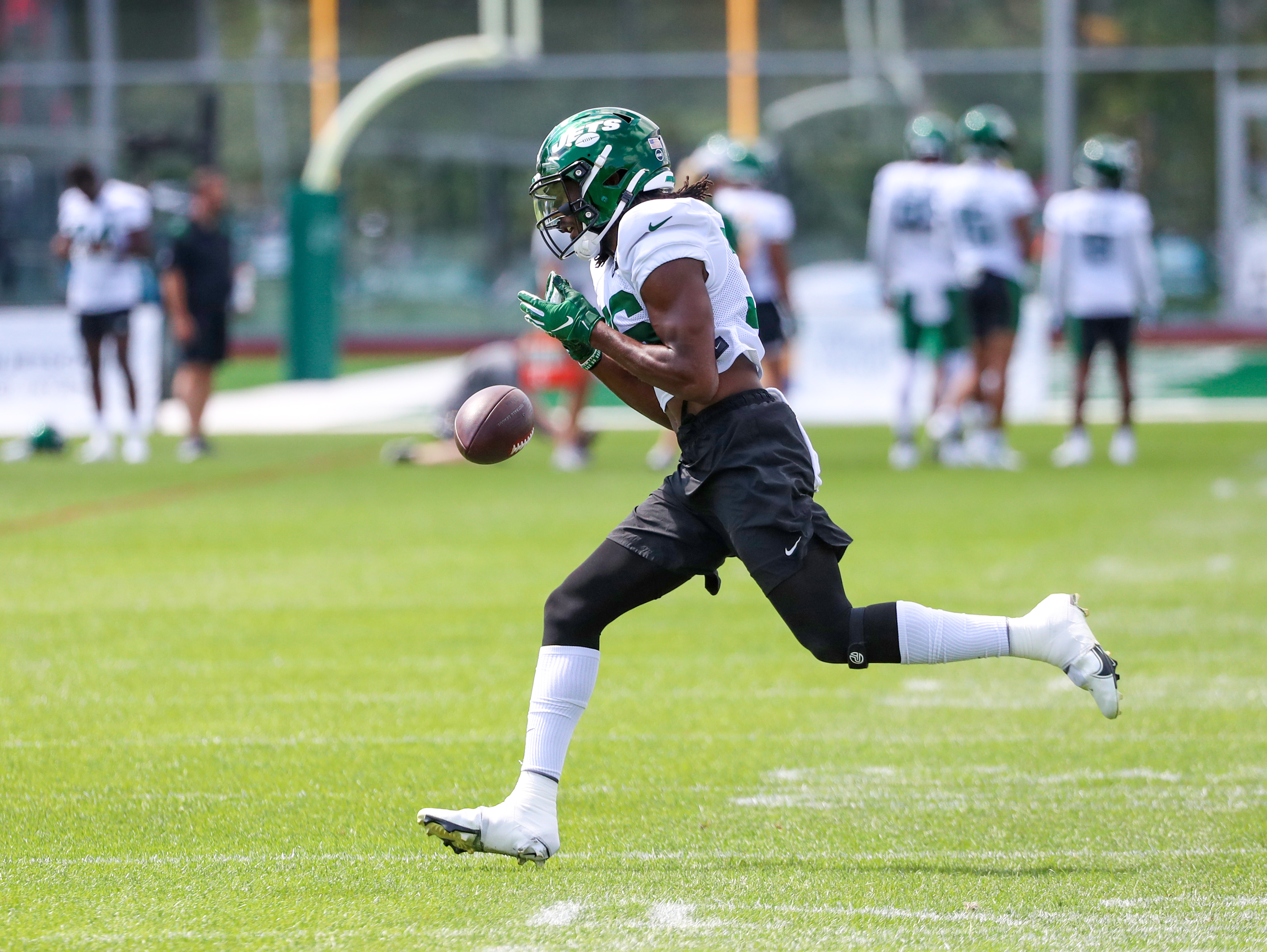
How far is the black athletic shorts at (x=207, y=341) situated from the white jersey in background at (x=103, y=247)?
0.58m

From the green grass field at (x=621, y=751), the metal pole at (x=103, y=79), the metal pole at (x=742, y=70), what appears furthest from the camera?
the metal pole at (x=103, y=79)

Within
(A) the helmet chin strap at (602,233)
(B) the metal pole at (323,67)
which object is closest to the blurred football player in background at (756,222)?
(A) the helmet chin strap at (602,233)

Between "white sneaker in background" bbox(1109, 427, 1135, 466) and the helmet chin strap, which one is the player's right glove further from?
"white sneaker in background" bbox(1109, 427, 1135, 466)

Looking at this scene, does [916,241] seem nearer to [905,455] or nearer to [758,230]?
[758,230]

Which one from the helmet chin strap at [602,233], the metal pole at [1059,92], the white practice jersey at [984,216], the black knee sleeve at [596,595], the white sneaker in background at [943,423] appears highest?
the metal pole at [1059,92]

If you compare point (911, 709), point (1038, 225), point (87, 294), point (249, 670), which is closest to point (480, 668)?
point (249, 670)

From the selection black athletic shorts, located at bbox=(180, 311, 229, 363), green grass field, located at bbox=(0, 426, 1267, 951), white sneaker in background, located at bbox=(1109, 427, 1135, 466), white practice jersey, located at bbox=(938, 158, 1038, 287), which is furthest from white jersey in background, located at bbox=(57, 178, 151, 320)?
white sneaker in background, located at bbox=(1109, 427, 1135, 466)

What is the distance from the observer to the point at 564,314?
13.5 feet

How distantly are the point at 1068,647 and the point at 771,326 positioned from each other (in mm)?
6436

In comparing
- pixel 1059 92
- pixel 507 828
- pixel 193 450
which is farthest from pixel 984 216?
pixel 1059 92

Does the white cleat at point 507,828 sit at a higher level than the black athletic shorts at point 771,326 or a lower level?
lower

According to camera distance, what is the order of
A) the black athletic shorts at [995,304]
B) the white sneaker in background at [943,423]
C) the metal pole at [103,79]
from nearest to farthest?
the black athletic shorts at [995,304], the white sneaker in background at [943,423], the metal pole at [103,79]

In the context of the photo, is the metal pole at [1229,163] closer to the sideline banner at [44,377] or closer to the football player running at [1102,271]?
the football player running at [1102,271]

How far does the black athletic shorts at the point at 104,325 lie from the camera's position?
1422 cm
